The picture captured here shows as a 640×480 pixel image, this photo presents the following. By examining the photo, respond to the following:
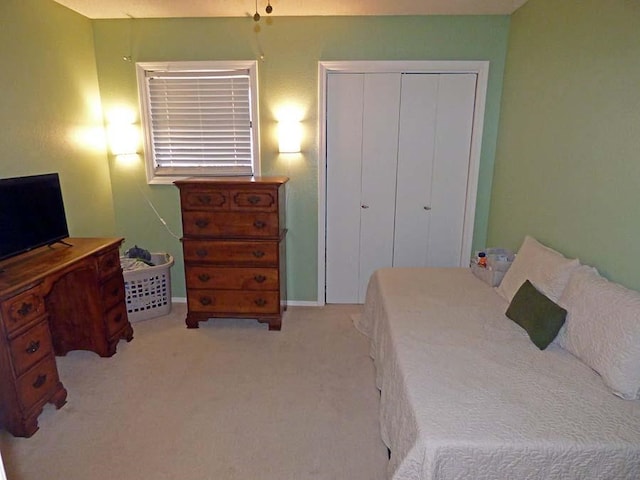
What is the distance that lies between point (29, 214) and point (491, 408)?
2674mm

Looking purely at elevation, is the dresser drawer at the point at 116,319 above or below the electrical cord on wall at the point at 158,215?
below

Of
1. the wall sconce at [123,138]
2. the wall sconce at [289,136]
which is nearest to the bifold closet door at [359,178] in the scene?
the wall sconce at [289,136]

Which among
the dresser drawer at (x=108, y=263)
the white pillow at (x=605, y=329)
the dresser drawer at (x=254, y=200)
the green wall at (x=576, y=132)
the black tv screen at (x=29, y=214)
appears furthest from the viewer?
the dresser drawer at (x=254, y=200)

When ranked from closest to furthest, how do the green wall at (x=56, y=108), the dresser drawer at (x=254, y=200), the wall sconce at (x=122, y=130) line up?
the green wall at (x=56, y=108)
the dresser drawer at (x=254, y=200)
the wall sconce at (x=122, y=130)

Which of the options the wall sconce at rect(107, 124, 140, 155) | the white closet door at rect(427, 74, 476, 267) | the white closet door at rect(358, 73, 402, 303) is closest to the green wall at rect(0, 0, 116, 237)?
the wall sconce at rect(107, 124, 140, 155)

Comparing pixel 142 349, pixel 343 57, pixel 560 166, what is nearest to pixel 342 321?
pixel 142 349

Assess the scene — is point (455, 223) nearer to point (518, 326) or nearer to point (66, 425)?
point (518, 326)

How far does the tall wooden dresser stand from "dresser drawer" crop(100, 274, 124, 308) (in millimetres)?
493

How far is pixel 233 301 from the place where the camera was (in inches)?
129

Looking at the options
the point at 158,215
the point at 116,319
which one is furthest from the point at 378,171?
the point at 116,319

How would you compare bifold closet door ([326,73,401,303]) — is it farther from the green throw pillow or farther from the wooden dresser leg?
the green throw pillow

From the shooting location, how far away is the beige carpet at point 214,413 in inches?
76.3

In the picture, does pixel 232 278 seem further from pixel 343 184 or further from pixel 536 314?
pixel 536 314

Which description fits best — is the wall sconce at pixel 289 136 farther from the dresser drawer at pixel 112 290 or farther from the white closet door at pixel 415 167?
the dresser drawer at pixel 112 290
